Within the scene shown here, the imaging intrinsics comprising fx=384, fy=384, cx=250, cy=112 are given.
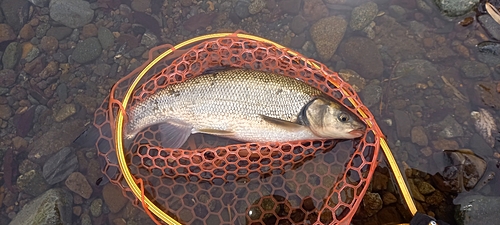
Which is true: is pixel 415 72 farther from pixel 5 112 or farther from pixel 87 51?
pixel 5 112

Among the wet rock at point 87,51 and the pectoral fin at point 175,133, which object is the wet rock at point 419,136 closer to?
the pectoral fin at point 175,133

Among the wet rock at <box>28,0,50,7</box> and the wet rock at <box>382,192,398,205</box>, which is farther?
the wet rock at <box>28,0,50,7</box>

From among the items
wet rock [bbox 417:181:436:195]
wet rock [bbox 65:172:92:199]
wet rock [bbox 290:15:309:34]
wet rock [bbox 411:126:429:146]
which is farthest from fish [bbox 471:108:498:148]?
wet rock [bbox 65:172:92:199]

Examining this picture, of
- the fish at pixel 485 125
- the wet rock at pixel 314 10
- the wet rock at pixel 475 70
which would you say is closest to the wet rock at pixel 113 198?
the wet rock at pixel 314 10

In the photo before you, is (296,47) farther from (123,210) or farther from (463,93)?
(123,210)

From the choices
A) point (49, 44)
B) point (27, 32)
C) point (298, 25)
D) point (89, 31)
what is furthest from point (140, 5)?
point (298, 25)

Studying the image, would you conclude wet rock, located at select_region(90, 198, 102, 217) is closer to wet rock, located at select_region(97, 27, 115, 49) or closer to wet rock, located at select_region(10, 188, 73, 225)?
wet rock, located at select_region(10, 188, 73, 225)

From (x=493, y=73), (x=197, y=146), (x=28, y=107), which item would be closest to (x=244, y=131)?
(x=197, y=146)
